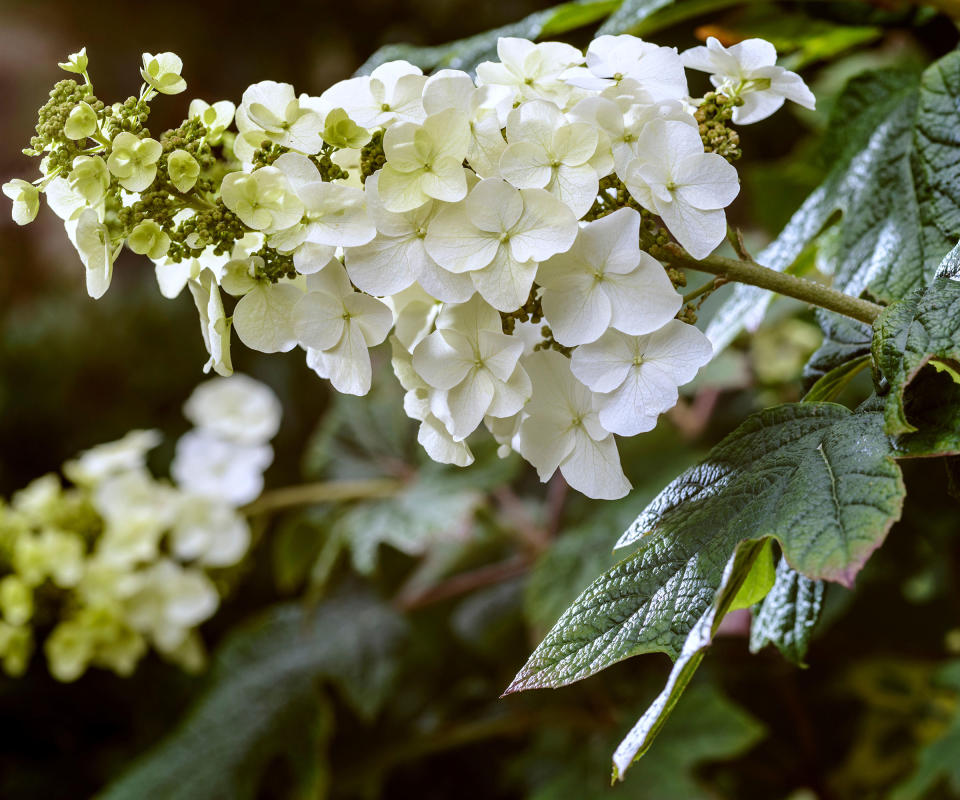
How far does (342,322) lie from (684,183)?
13 cm

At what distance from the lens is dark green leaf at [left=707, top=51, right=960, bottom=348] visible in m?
0.39

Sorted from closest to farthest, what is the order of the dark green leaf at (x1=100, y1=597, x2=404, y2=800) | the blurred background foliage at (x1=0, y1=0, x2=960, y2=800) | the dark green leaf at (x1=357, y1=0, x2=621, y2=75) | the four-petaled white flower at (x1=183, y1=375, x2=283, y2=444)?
the dark green leaf at (x1=357, y1=0, x2=621, y2=75) → the blurred background foliage at (x1=0, y1=0, x2=960, y2=800) → the dark green leaf at (x1=100, y1=597, x2=404, y2=800) → the four-petaled white flower at (x1=183, y1=375, x2=283, y2=444)

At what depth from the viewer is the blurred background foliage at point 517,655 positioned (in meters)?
0.73

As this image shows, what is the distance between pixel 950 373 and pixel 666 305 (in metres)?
0.09

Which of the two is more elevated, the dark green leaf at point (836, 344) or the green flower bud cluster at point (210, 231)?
the green flower bud cluster at point (210, 231)

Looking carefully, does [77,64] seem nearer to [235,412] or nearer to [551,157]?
[551,157]

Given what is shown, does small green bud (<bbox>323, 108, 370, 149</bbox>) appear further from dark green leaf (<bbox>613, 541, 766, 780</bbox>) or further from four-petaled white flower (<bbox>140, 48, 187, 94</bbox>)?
dark green leaf (<bbox>613, 541, 766, 780</bbox>)

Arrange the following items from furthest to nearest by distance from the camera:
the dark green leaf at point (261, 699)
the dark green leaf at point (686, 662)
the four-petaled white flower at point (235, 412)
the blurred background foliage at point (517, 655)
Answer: the four-petaled white flower at point (235, 412), the dark green leaf at point (261, 699), the blurred background foliage at point (517, 655), the dark green leaf at point (686, 662)

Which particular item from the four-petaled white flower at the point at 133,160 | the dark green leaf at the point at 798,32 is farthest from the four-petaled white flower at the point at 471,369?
the dark green leaf at the point at 798,32

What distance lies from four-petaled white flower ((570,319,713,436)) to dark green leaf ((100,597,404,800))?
60 cm

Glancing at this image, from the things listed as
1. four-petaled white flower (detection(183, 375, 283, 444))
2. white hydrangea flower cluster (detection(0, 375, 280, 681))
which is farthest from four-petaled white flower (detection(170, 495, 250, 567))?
four-petaled white flower (detection(183, 375, 283, 444))

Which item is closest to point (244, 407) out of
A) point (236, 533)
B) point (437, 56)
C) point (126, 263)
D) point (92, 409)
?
point (236, 533)

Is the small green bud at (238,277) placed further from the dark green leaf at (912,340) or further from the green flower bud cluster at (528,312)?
the dark green leaf at (912,340)

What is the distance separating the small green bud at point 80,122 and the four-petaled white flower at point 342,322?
0.09 metres
